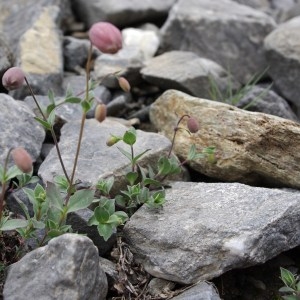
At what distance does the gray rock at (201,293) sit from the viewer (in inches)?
87.4

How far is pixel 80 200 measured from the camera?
92.7 inches

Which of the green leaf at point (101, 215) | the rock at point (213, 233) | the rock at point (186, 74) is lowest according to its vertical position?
the rock at point (186, 74)

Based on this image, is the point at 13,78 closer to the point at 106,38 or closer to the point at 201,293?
the point at 106,38

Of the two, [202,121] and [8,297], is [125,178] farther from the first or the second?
[8,297]

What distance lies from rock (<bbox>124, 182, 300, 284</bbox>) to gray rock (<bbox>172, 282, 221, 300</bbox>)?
0.17ft

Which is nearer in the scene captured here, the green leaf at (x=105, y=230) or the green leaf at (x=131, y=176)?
the green leaf at (x=105, y=230)

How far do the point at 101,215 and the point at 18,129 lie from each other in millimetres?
803

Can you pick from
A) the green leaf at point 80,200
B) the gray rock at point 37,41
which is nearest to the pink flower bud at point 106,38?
the green leaf at point 80,200

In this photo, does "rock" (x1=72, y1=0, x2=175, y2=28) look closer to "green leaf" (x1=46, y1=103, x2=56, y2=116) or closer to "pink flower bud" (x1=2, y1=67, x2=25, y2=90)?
"green leaf" (x1=46, y1=103, x2=56, y2=116)

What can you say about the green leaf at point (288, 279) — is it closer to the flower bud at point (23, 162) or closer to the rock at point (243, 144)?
the rock at point (243, 144)

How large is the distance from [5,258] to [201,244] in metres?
0.78

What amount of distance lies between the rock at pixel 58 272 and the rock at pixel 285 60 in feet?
7.77

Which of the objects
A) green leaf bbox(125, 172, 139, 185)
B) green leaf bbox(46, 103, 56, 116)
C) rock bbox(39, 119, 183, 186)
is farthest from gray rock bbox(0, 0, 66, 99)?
green leaf bbox(125, 172, 139, 185)

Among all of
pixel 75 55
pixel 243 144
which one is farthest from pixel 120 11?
pixel 243 144
